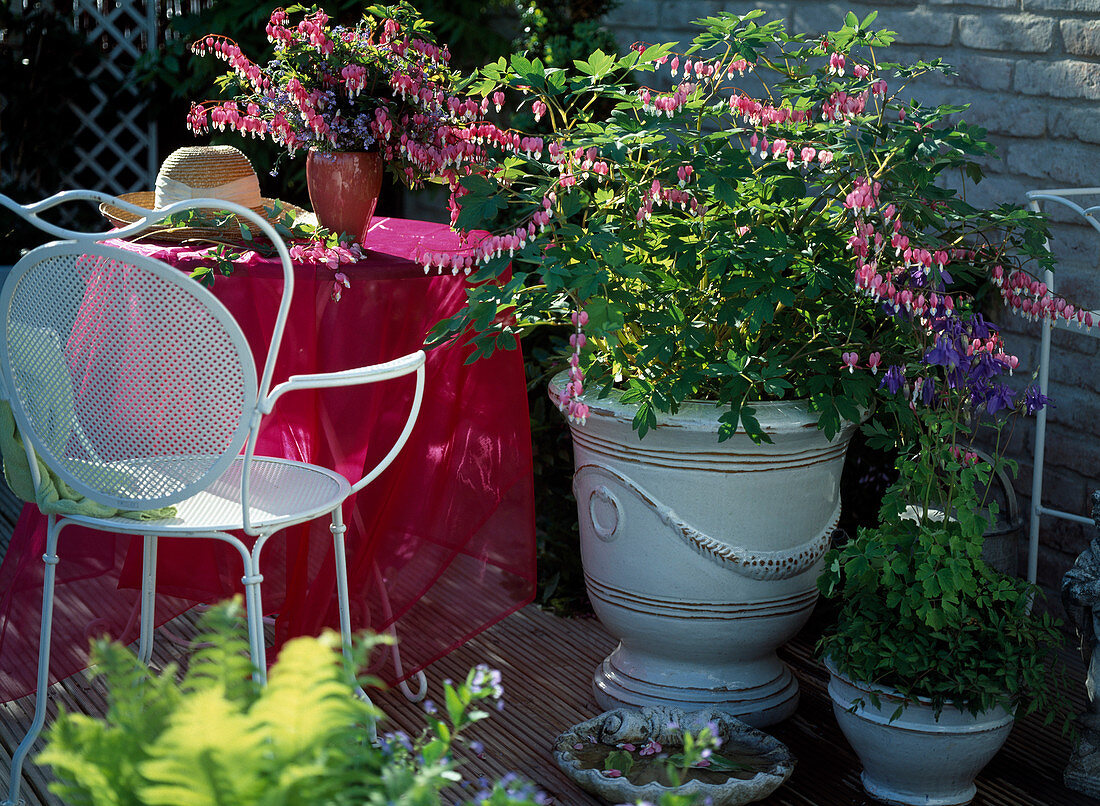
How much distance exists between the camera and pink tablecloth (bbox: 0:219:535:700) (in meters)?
2.21

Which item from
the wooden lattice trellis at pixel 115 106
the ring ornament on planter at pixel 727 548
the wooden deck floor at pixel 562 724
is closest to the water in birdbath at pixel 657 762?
the wooden deck floor at pixel 562 724

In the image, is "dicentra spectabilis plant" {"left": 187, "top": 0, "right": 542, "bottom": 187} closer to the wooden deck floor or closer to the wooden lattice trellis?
the wooden deck floor

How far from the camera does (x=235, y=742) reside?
3.01ft

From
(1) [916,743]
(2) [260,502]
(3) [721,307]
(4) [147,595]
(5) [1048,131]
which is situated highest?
(5) [1048,131]

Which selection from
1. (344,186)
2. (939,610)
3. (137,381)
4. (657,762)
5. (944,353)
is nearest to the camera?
(137,381)

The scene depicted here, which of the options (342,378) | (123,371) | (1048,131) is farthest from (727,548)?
(1048,131)

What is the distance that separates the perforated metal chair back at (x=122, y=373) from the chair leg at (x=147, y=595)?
424mm

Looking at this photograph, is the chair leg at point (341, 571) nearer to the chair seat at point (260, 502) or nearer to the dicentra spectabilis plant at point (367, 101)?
the chair seat at point (260, 502)

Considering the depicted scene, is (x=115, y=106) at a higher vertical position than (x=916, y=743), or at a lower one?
higher

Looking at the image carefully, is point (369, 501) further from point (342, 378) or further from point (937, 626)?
point (937, 626)

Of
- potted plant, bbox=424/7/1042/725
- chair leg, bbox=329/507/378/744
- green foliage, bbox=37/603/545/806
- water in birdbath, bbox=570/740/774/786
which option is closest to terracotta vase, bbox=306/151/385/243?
potted plant, bbox=424/7/1042/725

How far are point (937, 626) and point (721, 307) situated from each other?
62 centimetres

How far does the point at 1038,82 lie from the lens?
271 cm

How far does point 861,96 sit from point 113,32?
3.87 metres
